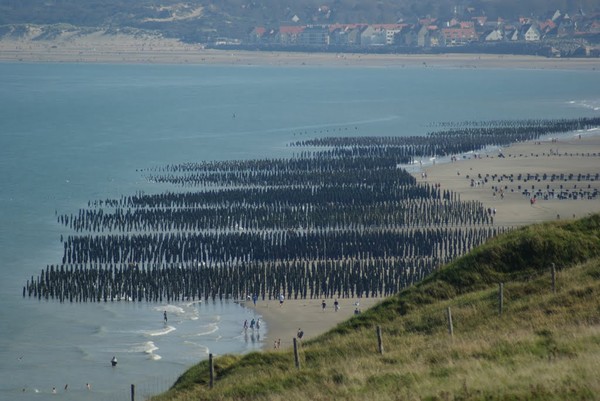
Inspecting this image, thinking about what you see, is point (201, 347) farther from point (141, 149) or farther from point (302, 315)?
point (141, 149)

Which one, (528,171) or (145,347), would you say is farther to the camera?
(528,171)

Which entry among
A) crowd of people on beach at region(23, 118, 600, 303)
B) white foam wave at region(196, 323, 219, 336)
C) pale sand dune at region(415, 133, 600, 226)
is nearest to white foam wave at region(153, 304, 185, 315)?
crowd of people on beach at region(23, 118, 600, 303)

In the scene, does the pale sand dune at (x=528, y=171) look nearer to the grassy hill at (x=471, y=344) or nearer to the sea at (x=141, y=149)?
the sea at (x=141, y=149)

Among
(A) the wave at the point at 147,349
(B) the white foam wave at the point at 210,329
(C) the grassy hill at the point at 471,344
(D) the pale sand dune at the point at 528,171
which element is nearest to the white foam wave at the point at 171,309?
(B) the white foam wave at the point at 210,329

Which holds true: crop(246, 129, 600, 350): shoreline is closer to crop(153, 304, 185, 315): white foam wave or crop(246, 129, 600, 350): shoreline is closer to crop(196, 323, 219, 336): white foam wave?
crop(196, 323, 219, 336): white foam wave

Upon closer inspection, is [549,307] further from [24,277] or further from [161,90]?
[161,90]

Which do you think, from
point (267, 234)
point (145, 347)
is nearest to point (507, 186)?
point (267, 234)
